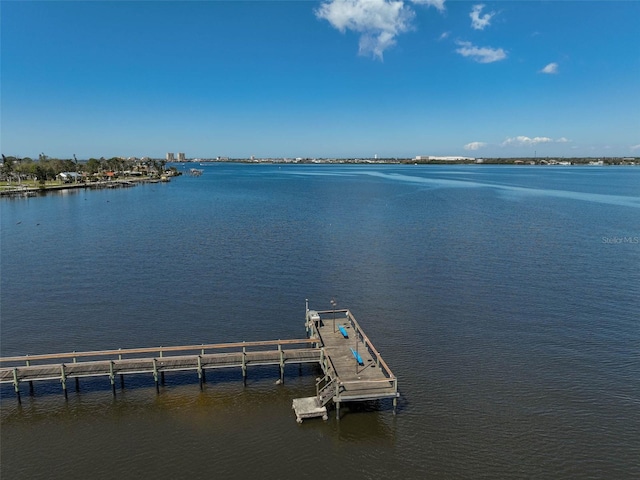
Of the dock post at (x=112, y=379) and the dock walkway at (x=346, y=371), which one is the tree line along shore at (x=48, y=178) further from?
the dock walkway at (x=346, y=371)

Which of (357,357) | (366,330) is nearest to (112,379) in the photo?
(357,357)

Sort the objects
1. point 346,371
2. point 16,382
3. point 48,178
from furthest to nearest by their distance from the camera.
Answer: point 48,178, point 346,371, point 16,382

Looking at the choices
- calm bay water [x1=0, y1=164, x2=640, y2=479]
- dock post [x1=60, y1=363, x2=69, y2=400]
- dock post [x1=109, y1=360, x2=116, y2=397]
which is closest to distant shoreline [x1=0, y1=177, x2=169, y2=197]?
calm bay water [x1=0, y1=164, x2=640, y2=479]

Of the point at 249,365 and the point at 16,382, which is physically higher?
the point at 16,382

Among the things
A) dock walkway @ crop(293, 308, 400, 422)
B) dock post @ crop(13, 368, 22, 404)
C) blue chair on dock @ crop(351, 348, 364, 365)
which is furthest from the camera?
blue chair on dock @ crop(351, 348, 364, 365)

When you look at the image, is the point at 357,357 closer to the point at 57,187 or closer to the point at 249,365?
the point at 249,365

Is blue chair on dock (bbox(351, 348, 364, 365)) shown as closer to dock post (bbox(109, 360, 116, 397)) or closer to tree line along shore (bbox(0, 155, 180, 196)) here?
dock post (bbox(109, 360, 116, 397))
